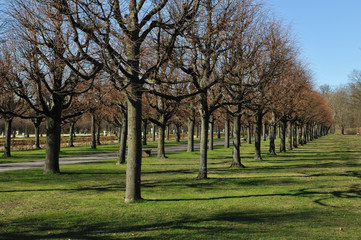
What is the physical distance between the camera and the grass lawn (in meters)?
7.53

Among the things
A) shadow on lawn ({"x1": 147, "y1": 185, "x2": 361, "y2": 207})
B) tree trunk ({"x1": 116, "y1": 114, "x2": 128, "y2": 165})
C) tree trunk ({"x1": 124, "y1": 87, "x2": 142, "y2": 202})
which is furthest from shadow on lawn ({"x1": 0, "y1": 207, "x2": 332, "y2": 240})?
tree trunk ({"x1": 116, "y1": 114, "x2": 128, "y2": 165})

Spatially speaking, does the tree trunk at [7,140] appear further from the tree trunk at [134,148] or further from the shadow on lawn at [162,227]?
the shadow on lawn at [162,227]

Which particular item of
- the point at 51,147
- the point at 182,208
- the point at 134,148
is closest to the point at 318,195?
the point at 182,208

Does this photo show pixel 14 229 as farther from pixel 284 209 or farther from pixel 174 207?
pixel 284 209

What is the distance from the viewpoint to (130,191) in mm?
10430

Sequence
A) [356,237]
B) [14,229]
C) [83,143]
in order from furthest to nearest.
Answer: [83,143] < [14,229] < [356,237]

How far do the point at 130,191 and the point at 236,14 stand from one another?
8.54 meters

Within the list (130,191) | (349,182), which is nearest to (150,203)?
(130,191)

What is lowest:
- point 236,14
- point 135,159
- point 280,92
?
point 135,159

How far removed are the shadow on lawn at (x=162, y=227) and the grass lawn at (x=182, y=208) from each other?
0.02m

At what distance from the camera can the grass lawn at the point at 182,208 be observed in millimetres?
7527

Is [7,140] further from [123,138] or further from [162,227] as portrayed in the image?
[162,227]

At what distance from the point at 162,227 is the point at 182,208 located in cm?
206

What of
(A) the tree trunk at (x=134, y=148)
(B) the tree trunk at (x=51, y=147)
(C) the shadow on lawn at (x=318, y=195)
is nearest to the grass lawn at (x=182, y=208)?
(C) the shadow on lawn at (x=318, y=195)
